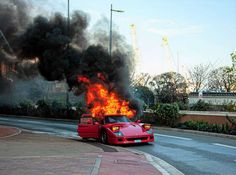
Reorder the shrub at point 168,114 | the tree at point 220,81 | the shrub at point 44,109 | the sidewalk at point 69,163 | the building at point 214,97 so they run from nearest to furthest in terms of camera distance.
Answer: the sidewalk at point 69,163, the shrub at point 168,114, the shrub at point 44,109, the building at point 214,97, the tree at point 220,81

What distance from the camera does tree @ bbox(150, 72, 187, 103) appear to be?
1781 inches

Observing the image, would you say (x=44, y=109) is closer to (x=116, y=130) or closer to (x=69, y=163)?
(x=116, y=130)

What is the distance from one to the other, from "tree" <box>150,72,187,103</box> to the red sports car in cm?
2958

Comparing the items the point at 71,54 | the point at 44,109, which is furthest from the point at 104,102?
the point at 44,109

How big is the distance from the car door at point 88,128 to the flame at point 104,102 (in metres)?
3.98

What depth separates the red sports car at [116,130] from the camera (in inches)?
558

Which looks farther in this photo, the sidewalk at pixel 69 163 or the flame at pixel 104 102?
the flame at pixel 104 102

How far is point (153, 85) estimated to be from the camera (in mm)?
52438

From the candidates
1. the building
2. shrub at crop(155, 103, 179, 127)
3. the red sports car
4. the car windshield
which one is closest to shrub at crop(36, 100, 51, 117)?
shrub at crop(155, 103, 179, 127)

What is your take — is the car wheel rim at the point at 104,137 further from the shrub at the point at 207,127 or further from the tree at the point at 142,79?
the tree at the point at 142,79

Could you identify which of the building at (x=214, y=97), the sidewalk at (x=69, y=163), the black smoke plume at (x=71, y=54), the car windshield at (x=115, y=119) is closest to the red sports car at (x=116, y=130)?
the car windshield at (x=115, y=119)

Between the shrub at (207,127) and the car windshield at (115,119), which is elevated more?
the car windshield at (115,119)

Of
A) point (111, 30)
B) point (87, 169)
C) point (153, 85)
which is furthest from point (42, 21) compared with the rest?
point (153, 85)

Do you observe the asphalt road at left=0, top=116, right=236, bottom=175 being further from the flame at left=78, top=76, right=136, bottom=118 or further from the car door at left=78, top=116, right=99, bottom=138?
the flame at left=78, top=76, right=136, bottom=118
